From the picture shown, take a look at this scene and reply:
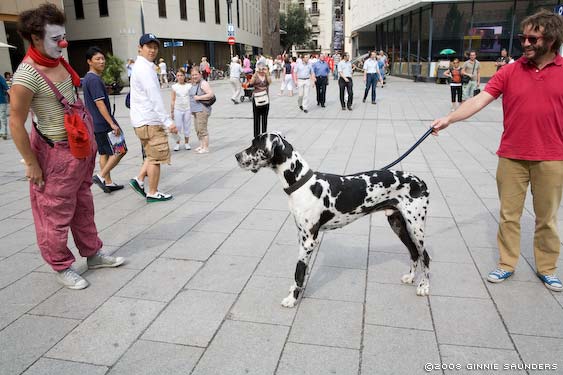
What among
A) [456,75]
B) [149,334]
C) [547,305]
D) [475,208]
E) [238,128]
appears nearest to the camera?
[149,334]

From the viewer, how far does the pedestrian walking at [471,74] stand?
13.8 metres

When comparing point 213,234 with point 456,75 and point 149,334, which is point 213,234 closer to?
point 149,334

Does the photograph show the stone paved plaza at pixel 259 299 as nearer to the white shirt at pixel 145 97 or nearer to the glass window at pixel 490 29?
the white shirt at pixel 145 97

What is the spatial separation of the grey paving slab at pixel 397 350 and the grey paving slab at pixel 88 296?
2075 mm

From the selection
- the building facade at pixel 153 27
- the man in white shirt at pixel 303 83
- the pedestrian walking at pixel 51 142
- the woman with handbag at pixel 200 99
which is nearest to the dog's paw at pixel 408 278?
the pedestrian walking at pixel 51 142

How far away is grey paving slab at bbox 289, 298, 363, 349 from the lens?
294cm

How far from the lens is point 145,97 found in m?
5.45

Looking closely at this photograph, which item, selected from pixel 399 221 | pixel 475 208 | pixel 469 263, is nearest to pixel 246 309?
pixel 399 221

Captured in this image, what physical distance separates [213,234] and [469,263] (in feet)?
8.61

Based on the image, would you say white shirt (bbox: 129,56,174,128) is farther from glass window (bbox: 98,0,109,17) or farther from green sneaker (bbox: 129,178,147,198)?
glass window (bbox: 98,0,109,17)

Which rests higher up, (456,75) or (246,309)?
(456,75)

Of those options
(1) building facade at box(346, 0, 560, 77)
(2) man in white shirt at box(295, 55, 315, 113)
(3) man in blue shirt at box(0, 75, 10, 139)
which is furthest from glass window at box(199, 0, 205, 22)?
(3) man in blue shirt at box(0, 75, 10, 139)

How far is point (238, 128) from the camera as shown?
40.9 feet

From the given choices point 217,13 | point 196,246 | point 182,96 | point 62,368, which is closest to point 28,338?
point 62,368
